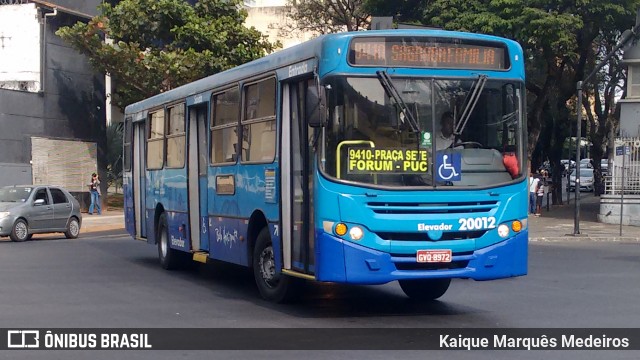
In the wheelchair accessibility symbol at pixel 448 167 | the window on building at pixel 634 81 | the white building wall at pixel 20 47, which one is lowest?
the wheelchair accessibility symbol at pixel 448 167

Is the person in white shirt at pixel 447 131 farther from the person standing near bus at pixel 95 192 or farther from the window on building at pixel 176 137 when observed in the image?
the person standing near bus at pixel 95 192

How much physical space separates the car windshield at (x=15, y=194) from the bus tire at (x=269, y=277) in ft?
46.7

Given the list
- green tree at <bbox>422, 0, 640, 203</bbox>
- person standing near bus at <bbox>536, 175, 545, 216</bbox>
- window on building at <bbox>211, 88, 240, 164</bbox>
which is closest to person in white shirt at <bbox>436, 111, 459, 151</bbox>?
window on building at <bbox>211, 88, 240, 164</bbox>

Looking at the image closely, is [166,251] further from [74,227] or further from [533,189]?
[533,189]

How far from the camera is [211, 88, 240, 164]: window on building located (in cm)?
1337

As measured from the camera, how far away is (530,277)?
629 inches

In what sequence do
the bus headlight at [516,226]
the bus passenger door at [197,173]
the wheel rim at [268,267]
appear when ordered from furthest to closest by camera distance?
the bus passenger door at [197,173] → the wheel rim at [268,267] → the bus headlight at [516,226]

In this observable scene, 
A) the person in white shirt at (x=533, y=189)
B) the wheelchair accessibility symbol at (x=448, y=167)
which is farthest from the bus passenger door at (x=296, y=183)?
the person in white shirt at (x=533, y=189)

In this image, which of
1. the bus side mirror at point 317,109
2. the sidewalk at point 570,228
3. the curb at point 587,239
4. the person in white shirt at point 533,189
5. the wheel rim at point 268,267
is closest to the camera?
the bus side mirror at point 317,109

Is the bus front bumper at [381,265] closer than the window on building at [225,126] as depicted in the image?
Yes

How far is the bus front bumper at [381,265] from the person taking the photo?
1030 centimetres

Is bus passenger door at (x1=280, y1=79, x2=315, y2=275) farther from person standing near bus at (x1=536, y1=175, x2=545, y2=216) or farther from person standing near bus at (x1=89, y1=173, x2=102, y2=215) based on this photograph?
person standing near bus at (x1=536, y1=175, x2=545, y2=216)

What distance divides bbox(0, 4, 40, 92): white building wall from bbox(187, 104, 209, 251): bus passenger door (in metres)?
21.9

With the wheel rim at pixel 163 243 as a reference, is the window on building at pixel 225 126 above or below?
above
